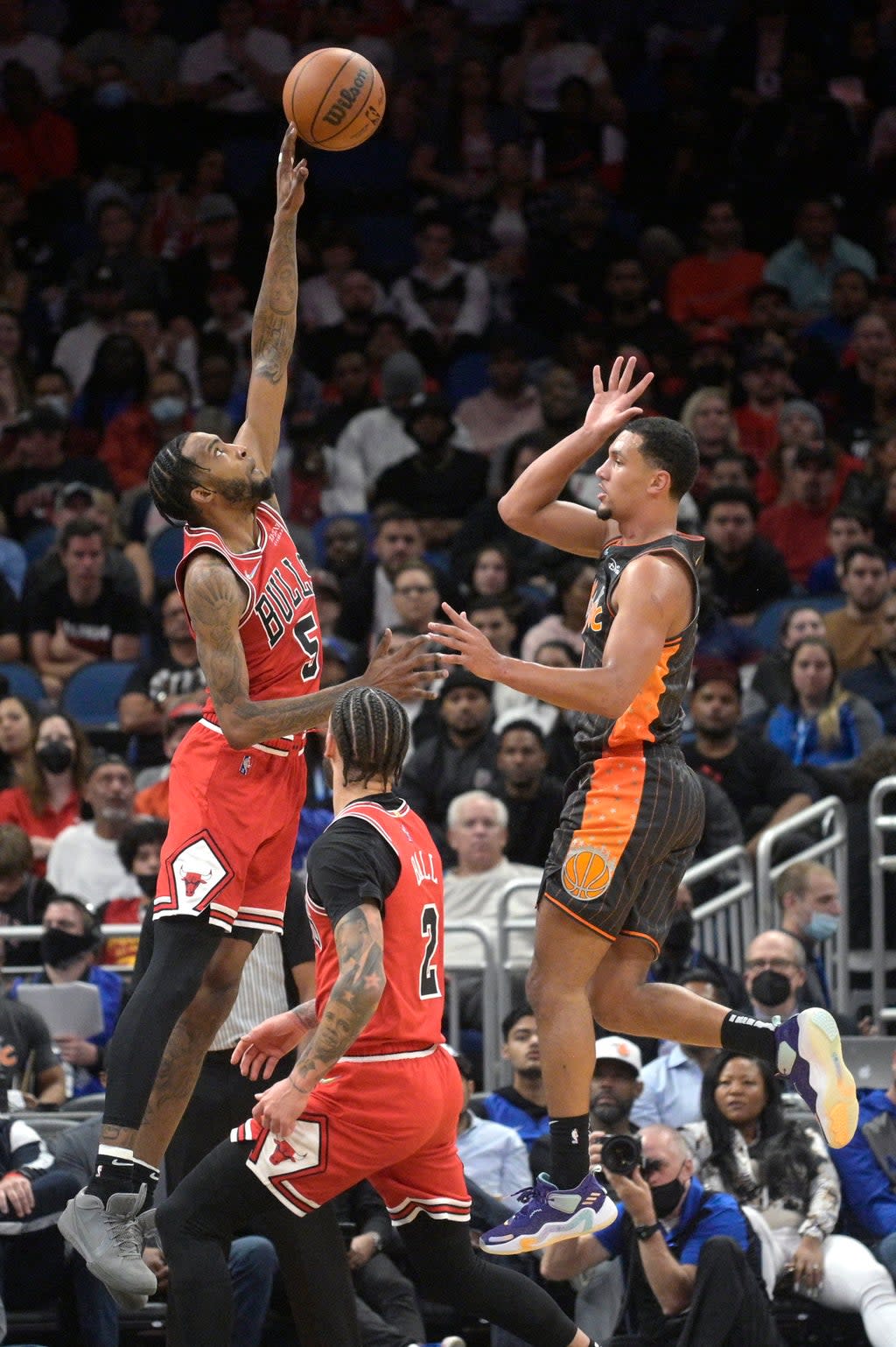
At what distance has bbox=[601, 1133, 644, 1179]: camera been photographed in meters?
8.19

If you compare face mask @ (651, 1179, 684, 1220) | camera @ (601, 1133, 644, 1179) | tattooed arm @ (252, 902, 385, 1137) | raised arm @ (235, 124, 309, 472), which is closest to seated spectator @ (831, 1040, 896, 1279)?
face mask @ (651, 1179, 684, 1220)

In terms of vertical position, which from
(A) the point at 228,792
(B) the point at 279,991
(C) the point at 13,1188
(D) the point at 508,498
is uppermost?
(D) the point at 508,498

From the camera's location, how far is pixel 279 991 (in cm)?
896

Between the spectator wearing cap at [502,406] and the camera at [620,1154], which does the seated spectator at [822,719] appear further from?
the spectator wearing cap at [502,406]

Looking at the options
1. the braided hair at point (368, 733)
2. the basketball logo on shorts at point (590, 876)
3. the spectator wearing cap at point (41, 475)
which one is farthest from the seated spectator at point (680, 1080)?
the spectator wearing cap at point (41, 475)

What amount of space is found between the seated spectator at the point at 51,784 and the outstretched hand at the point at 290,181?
4959 millimetres

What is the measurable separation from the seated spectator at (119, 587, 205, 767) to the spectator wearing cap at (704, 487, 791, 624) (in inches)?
125

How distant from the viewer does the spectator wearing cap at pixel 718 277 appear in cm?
1678

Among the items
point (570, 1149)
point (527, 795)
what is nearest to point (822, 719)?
point (527, 795)

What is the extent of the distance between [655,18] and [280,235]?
12286 millimetres

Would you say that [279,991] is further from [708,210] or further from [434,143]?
[434,143]

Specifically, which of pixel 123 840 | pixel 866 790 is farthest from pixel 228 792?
pixel 866 790

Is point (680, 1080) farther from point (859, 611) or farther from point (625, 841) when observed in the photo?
point (859, 611)

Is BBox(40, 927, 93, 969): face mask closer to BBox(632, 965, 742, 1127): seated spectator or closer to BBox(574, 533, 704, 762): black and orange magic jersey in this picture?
BBox(632, 965, 742, 1127): seated spectator
